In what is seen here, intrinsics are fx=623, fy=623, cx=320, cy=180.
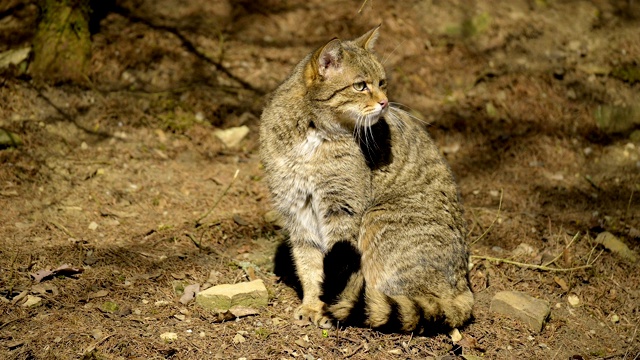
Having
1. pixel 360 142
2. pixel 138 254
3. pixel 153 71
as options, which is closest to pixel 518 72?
pixel 360 142

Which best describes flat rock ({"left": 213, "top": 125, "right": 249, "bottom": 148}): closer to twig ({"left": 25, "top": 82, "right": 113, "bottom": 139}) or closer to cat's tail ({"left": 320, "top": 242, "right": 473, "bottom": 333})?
twig ({"left": 25, "top": 82, "right": 113, "bottom": 139})

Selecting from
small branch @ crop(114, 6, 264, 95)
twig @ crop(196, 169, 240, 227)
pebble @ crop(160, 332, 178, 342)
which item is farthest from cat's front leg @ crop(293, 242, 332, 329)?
small branch @ crop(114, 6, 264, 95)

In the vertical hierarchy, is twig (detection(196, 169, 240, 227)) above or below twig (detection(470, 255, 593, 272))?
above

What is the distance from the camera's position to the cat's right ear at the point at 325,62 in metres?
4.02

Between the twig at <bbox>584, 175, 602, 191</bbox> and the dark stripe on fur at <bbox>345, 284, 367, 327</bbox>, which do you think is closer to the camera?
the dark stripe on fur at <bbox>345, 284, 367, 327</bbox>

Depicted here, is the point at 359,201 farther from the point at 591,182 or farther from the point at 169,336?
the point at 591,182

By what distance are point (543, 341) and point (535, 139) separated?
2.81 metres

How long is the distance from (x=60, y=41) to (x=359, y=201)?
3707 millimetres

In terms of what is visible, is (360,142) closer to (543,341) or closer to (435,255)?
(435,255)

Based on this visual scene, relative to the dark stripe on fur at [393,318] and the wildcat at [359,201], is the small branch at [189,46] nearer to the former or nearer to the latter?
the wildcat at [359,201]

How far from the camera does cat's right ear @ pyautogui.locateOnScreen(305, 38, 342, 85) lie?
4.02 meters

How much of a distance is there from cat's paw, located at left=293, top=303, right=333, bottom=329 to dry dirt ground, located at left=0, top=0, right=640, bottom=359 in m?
0.07

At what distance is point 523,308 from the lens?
4.50 m

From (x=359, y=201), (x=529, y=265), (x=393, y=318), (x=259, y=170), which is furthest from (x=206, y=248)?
(x=529, y=265)
